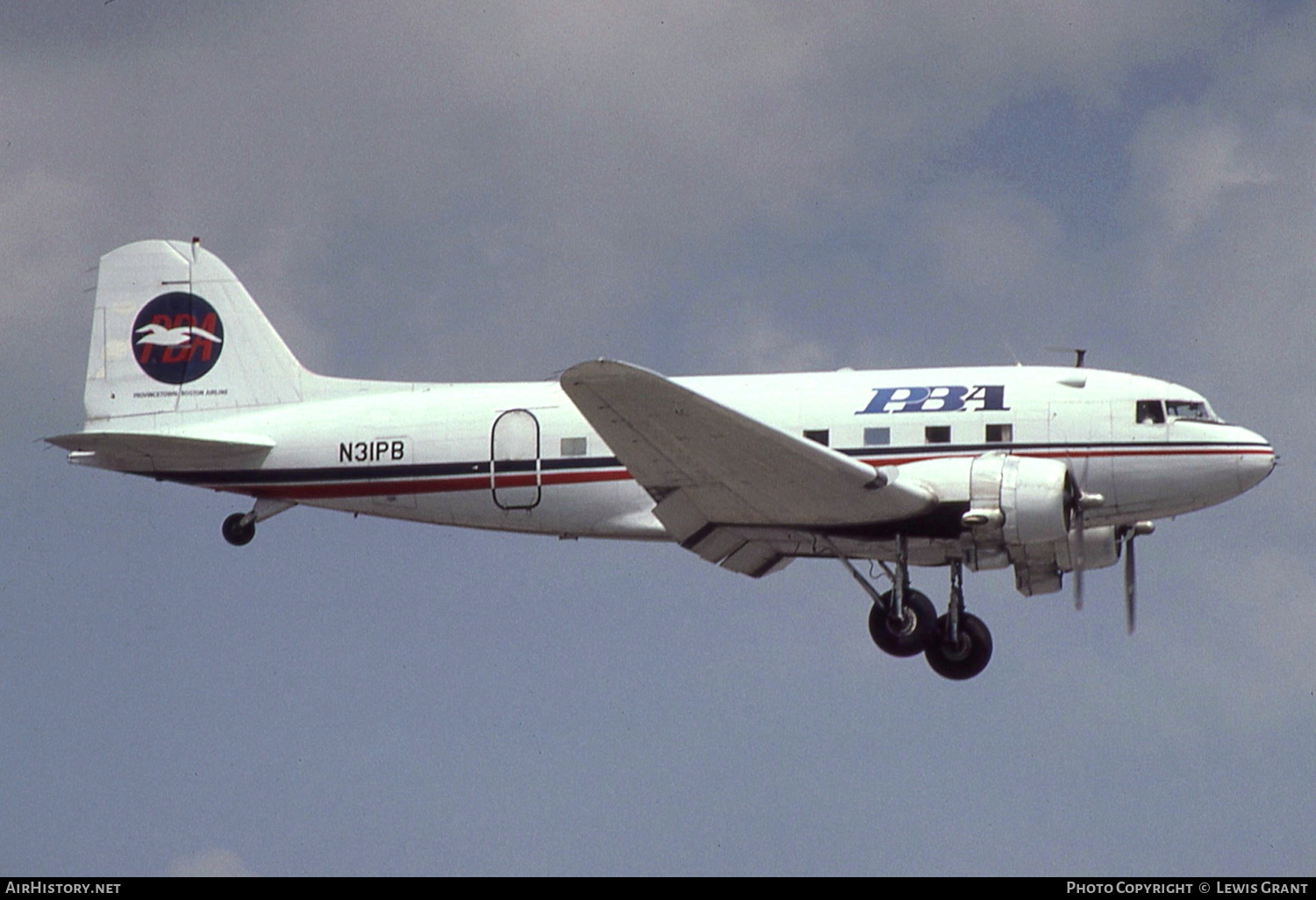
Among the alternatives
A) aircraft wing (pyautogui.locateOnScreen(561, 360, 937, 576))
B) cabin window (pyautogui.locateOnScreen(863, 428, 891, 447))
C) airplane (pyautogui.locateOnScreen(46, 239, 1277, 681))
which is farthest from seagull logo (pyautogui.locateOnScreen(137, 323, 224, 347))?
cabin window (pyautogui.locateOnScreen(863, 428, 891, 447))

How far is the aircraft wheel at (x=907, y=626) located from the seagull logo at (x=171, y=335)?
12321mm

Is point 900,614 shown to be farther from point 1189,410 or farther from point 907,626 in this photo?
point 1189,410

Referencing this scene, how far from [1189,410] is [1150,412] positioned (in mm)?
663

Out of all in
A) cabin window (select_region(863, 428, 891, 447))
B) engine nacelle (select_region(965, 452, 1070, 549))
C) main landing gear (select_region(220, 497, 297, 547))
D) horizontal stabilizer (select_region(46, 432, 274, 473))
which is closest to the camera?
engine nacelle (select_region(965, 452, 1070, 549))

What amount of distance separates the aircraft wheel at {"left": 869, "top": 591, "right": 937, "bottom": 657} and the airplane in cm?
4

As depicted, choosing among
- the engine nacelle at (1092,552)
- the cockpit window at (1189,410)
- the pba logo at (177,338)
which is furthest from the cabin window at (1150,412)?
the pba logo at (177,338)

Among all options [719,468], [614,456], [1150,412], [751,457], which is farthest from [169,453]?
[1150,412]

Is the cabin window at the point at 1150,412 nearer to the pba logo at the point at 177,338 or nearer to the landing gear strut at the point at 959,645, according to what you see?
the landing gear strut at the point at 959,645

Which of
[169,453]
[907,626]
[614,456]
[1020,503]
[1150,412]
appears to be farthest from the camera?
[169,453]

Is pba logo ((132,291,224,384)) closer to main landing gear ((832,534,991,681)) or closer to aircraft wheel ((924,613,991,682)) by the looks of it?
main landing gear ((832,534,991,681))

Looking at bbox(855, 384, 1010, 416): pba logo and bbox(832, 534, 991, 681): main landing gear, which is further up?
bbox(855, 384, 1010, 416): pba logo

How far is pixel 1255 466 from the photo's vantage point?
97.9 ft

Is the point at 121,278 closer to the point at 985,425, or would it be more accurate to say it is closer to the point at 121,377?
the point at 121,377

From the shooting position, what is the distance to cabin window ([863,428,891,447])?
1200 inches
